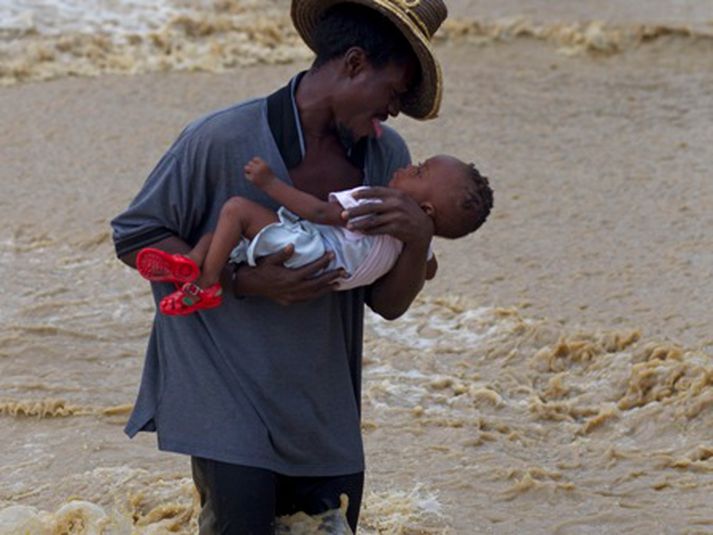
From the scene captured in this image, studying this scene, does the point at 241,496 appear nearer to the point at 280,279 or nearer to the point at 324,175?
the point at 280,279

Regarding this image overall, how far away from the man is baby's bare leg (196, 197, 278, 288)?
6 centimetres

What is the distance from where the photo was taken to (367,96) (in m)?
3.10

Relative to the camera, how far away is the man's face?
122 inches

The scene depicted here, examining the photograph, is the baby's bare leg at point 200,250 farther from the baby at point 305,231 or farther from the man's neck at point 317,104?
the man's neck at point 317,104

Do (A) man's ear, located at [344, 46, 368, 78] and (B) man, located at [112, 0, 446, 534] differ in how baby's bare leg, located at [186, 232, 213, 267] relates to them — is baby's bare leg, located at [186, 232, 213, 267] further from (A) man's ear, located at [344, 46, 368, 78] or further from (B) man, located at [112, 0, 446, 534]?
(A) man's ear, located at [344, 46, 368, 78]

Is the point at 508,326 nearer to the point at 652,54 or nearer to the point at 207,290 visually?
the point at 207,290

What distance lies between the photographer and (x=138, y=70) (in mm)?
9484

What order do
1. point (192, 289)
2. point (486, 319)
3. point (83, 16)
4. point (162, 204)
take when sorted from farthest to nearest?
point (83, 16) < point (486, 319) < point (162, 204) < point (192, 289)

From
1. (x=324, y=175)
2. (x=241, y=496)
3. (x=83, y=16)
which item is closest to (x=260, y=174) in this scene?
(x=324, y=175)

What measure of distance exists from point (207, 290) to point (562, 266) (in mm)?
3858

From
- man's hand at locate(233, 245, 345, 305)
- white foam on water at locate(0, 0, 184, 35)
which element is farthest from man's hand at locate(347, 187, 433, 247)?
white foam on water at locate(0, 0, 184, 35)

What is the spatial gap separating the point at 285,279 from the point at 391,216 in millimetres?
250

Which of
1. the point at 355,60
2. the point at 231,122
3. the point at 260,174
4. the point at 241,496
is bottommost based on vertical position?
the point at 241,496

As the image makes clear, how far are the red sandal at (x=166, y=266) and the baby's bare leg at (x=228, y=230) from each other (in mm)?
32
